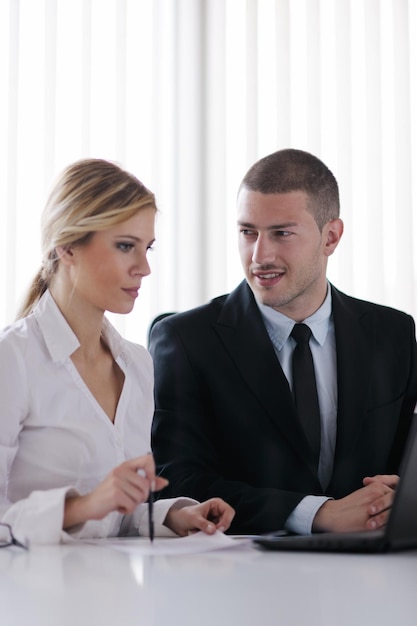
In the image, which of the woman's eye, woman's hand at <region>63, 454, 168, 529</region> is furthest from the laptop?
the woman's eye

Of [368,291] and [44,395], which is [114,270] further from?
[368,291]

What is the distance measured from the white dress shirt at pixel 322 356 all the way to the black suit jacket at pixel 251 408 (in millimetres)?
34

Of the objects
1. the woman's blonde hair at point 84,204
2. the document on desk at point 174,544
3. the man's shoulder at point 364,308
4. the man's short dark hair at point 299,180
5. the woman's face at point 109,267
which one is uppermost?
the man's short dark hair at point 299,180

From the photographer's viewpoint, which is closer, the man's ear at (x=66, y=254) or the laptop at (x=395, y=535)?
the laptop at (x=395, y=535)

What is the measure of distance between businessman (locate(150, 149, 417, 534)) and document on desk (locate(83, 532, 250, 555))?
48 centimetres

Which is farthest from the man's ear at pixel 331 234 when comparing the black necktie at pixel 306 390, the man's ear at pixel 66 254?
the man's ear at pixel 66 254

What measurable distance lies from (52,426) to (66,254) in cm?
33

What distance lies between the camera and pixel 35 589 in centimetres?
84

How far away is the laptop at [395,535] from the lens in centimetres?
109

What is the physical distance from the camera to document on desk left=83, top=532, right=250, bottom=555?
1.15 meters

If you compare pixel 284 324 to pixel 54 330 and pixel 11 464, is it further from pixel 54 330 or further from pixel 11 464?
pixel 11 464

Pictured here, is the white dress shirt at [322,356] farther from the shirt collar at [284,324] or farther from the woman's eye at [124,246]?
the woman's eye at [124,246]

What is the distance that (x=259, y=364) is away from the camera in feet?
6.71

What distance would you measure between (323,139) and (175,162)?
623mm
